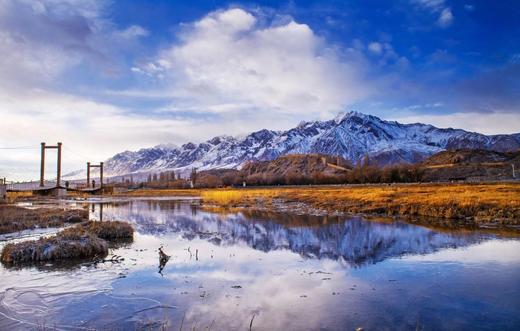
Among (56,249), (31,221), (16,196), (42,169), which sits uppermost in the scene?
(42,169)

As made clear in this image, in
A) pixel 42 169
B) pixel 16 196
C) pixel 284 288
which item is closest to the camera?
pixel 284 288

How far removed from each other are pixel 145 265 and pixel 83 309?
18.6ft

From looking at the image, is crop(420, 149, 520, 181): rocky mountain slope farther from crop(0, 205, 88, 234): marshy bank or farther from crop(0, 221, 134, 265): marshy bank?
crop(0, 221, 134, 265): marshy bank

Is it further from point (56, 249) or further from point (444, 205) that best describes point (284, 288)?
point (444, 205)

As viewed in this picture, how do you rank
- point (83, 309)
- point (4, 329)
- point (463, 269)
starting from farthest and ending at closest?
point (463, 269) → point (83, 309) → point (4, 329)

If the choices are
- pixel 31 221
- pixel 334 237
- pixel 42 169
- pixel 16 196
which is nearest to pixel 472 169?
pixel 334 237

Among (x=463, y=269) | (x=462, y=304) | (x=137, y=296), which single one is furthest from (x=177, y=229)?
(x=462, y=304)

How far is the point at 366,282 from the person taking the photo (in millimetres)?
13164

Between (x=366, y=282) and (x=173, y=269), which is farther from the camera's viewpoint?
(x=173, y=269)

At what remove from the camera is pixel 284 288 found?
41.2 feet

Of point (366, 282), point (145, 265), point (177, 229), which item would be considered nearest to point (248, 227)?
point (177, 229)

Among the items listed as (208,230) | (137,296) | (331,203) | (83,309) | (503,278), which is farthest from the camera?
(331,203)

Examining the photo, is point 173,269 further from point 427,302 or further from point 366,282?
point 427,302

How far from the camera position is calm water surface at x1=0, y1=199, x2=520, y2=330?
30.9ft
